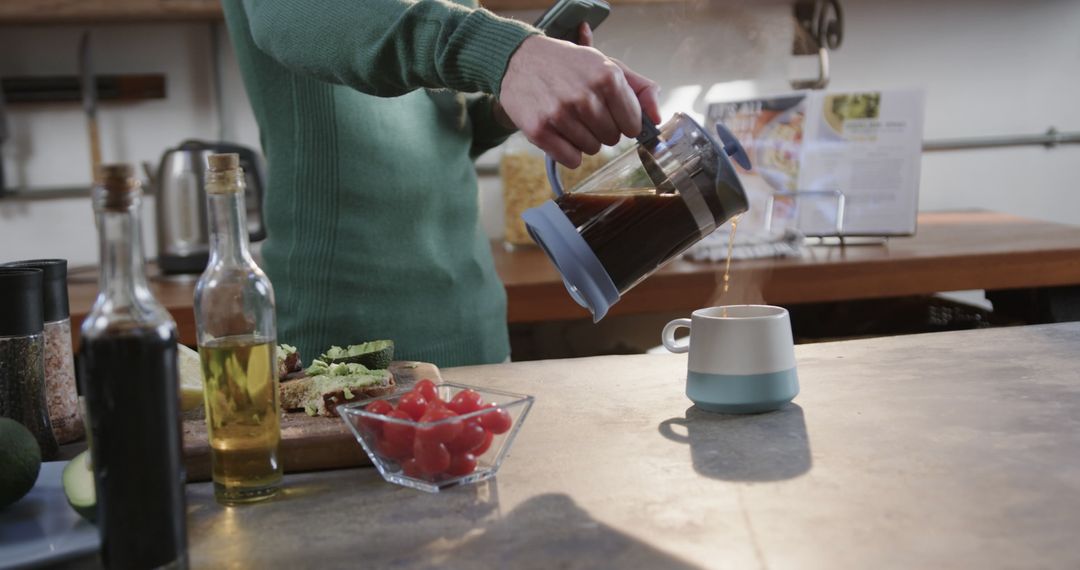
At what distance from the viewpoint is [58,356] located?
100cm

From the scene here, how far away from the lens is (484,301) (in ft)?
5.16

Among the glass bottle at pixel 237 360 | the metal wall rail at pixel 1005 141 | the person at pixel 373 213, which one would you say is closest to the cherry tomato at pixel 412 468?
the glass bottle at pixel 237 360

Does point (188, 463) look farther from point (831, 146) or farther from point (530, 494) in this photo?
point (831, 146)

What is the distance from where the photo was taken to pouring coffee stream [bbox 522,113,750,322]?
3.11 ft

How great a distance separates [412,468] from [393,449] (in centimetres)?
2

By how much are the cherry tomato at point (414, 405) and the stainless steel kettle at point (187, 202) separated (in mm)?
1311

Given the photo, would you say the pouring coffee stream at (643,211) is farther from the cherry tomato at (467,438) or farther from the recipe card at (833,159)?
the recipe card at (833,159)

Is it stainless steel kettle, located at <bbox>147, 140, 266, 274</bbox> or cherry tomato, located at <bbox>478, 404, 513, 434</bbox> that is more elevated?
stainless steel kettle, located at <bbox>147, 140, 266, 274</bbox>

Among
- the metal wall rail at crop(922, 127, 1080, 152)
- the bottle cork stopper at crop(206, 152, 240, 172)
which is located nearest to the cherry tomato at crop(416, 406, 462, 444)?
the bottle cork stopper at crop(206, 152, 240, 172)

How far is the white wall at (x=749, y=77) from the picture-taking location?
2367 millimetres

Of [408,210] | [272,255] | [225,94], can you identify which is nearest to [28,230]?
[225,94]

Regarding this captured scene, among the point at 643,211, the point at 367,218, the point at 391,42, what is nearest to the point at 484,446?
the point at 643,211

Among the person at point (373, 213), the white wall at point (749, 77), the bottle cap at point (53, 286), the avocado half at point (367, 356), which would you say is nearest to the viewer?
the bottle cap at point (53, 286)

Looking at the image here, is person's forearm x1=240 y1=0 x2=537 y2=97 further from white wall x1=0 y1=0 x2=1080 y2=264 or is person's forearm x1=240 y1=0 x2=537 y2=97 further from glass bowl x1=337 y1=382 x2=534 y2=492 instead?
white wall x1=0 y1=0 x2=1080 y2=264
